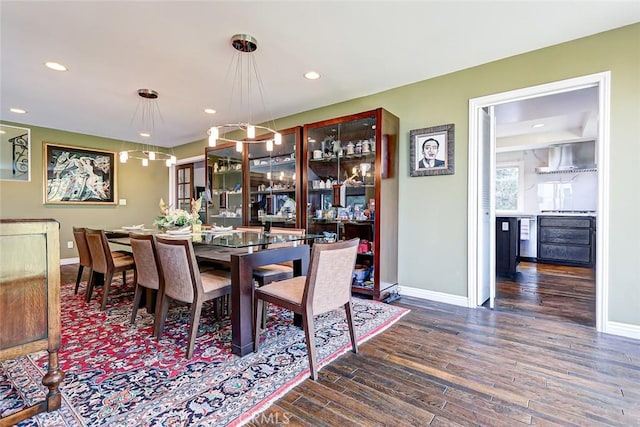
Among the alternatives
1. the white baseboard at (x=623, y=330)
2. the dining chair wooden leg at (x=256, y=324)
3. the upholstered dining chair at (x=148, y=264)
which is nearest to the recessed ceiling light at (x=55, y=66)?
the upholstered dining chair at (x=148, y=264)

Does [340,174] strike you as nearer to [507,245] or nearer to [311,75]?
[311,75]

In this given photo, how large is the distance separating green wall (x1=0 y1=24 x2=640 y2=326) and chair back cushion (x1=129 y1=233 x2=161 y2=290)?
2.64 metres

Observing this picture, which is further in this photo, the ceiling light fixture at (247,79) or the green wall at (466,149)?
the ceiling light fixture at (247,79)

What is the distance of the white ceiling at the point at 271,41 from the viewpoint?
217 cm

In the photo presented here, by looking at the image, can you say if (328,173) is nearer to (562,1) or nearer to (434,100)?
(434,100)

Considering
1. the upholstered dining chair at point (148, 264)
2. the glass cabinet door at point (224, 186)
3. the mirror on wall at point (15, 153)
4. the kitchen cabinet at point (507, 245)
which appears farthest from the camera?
the glass cabinet door at point (224, 186)

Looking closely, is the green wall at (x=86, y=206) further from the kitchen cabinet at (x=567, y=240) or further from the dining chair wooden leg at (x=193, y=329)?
the kitchen cabinet at (x=567, y=240)

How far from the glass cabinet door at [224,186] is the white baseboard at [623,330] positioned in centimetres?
464

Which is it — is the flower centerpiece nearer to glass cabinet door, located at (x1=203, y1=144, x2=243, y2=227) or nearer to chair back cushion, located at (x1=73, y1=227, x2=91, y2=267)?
chair back cushion, located at (x1=73, y1=227, x2=91, y2=267)

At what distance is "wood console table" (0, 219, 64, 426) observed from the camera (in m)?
1.35

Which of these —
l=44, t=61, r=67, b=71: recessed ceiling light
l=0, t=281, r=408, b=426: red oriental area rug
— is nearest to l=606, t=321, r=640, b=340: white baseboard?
l=0, t=281, r=408, b=426: red oriental area rug

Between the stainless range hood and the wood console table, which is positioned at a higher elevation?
the stainless range hood

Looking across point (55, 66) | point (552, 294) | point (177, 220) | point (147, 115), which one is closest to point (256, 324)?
point (177, 220)

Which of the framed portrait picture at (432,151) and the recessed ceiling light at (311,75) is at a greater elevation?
the recessed ceiling light at (311,75)
